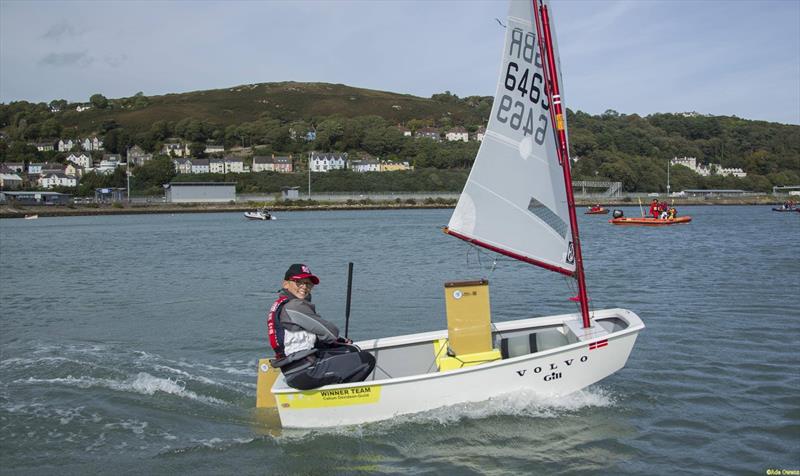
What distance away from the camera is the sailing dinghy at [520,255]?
9445 millimetres

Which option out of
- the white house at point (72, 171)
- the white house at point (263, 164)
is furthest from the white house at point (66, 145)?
the white house at point (263, 164)

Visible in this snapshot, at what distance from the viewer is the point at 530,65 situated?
10.3m

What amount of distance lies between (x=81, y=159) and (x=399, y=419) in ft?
613

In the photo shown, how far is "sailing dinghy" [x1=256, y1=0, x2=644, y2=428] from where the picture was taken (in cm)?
945

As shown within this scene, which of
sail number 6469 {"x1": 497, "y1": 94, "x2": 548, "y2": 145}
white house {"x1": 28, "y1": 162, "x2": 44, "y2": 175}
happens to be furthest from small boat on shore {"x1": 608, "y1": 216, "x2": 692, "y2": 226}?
white house {"x1": 28, "y1": 162, "x2": 44, "y2": 175}

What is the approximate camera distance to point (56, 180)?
148 meters

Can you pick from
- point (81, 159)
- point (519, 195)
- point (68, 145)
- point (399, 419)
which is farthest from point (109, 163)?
point (399, 419)

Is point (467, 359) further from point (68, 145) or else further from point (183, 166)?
point (68, 145)

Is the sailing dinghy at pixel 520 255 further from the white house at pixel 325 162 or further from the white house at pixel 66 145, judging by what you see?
the white house at pixel 66 145

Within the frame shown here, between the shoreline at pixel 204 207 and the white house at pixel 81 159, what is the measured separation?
7506 cm

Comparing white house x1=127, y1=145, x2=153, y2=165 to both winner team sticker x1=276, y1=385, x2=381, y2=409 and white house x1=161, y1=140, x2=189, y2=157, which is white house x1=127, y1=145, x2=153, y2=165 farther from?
winner team sticker x1=276, y1=385, x2=381, y2=409

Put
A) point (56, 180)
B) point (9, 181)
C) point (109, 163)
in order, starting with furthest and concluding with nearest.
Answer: point (109, 163) → point (56, 180) → point (9, 181)

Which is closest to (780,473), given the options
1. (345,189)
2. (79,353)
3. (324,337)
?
(324,337)

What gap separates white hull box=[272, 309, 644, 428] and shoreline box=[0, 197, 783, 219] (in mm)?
97640
